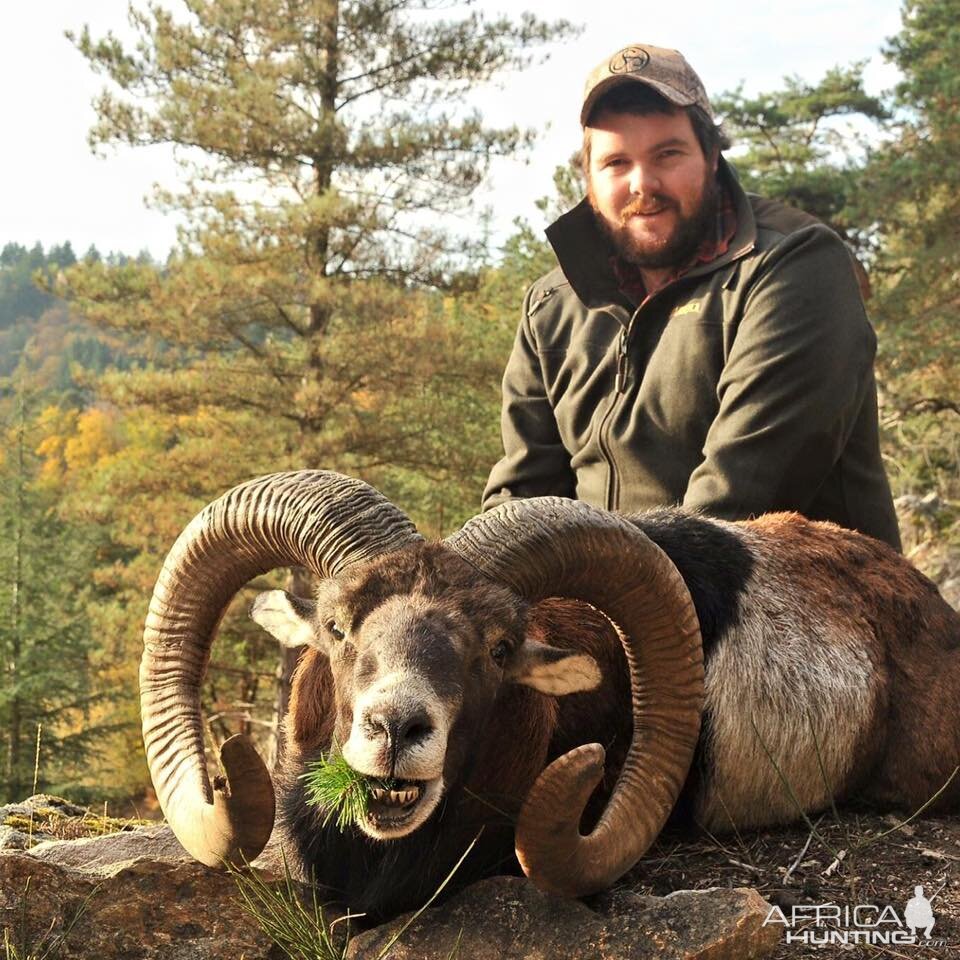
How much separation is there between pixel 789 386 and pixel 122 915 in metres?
3.58

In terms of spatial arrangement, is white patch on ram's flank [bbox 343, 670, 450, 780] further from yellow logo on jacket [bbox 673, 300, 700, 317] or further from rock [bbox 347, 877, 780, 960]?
yellow logo on jacket [bbox 673, 300, 700, 317]

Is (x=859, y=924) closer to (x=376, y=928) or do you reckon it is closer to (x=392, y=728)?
(x=376, y=928)

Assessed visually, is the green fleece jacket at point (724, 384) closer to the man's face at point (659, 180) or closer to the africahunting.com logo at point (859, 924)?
the man's face at point (659, 180)

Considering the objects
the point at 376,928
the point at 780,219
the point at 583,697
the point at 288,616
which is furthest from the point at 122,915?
the point at 780,219

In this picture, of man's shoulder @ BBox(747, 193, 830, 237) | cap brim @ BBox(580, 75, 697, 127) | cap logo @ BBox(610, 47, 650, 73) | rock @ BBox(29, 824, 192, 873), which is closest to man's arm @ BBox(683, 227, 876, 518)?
man's shoulder @ BBox(747, 193, 830, 237)

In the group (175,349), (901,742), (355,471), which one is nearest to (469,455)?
(355,471)

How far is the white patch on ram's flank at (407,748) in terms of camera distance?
306 centimetres

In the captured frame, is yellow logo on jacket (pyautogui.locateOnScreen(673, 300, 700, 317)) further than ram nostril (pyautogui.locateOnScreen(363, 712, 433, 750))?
Yes

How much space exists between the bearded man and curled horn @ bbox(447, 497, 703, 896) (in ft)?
4.81

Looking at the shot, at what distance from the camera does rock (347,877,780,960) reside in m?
3.23

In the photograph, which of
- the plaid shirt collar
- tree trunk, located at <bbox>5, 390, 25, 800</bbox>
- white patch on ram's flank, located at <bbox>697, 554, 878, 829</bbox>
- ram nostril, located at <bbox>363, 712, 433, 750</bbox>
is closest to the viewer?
ram nostril, located at <bbox>363, 712, 433, 750</bbox>

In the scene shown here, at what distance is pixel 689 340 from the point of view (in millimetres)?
5723

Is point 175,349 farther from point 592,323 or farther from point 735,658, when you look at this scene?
point 735,658

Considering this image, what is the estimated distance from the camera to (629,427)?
5891 mm
